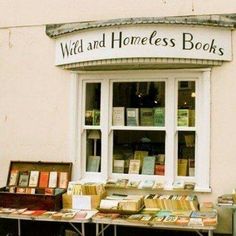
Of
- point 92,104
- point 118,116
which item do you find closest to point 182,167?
point 118,116

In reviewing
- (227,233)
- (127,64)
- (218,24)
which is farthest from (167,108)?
(227,233)

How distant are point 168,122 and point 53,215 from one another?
7.06 ft

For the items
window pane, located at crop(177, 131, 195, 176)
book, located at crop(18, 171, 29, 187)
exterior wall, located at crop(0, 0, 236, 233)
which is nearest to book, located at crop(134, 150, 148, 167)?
window pane, located at crop(177, 131, 195, 176)

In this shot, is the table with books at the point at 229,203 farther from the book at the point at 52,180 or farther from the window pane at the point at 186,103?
the book at the point at 52,180

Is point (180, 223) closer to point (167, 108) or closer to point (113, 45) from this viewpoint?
point (167, 108)

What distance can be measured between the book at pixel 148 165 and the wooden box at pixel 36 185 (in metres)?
1.14

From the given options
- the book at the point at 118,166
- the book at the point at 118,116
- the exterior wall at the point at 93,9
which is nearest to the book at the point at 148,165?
the book at the point at 118,166

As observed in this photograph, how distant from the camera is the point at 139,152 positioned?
7672 millimetres

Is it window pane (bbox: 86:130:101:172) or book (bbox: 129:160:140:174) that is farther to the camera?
window pane (bbox: 86:130:101:172)

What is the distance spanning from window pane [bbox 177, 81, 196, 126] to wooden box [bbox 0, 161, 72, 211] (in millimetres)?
1875

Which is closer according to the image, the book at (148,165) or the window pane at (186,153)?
the window pane at (186,153)

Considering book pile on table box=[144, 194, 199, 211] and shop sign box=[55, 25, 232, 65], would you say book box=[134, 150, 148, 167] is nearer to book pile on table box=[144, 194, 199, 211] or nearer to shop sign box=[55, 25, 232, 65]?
book pile on table box=[144, 194, 199, 211]

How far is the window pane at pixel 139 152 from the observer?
750 cm

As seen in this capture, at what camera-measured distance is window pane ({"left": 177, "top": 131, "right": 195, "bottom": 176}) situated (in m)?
7.33
